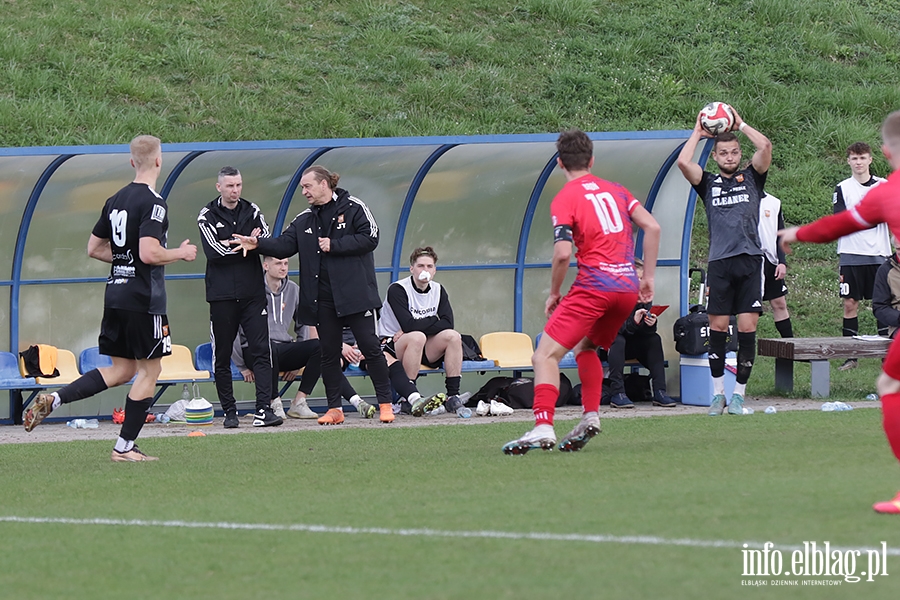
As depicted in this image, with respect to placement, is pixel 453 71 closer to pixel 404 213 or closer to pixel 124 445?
pixel 404 213

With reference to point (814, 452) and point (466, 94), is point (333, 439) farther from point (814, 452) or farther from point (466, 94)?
point (466, 94)

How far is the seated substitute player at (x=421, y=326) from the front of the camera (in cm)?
1209

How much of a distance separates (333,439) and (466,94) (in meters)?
14.8

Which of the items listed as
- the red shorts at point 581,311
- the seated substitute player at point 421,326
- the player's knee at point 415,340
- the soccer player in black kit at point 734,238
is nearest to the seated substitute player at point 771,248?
the soccer player in black kit at point 734,238

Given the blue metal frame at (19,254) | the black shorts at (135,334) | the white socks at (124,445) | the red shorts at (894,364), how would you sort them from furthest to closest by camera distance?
the blue metal frame at (19,254), the white socks at (124,445), the black shorts at (135,334), the red shorts at (894,364)

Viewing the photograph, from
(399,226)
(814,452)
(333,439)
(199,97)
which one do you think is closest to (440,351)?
(399,226)

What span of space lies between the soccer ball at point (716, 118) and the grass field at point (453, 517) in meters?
2.69

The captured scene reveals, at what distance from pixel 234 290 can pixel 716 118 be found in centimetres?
442

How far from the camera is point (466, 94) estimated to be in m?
23.3

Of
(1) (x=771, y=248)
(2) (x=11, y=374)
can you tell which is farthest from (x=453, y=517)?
(1) (x=771, y=248)

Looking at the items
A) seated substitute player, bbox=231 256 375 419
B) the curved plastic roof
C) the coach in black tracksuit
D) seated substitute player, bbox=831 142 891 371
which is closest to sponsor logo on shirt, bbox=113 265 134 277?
the coach in black tracksuit

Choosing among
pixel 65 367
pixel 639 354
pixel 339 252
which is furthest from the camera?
pixel 639 354

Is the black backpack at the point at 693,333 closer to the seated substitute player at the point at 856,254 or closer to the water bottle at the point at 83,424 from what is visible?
the seated substitute player at the point at 856,254

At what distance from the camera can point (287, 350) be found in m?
12.1
